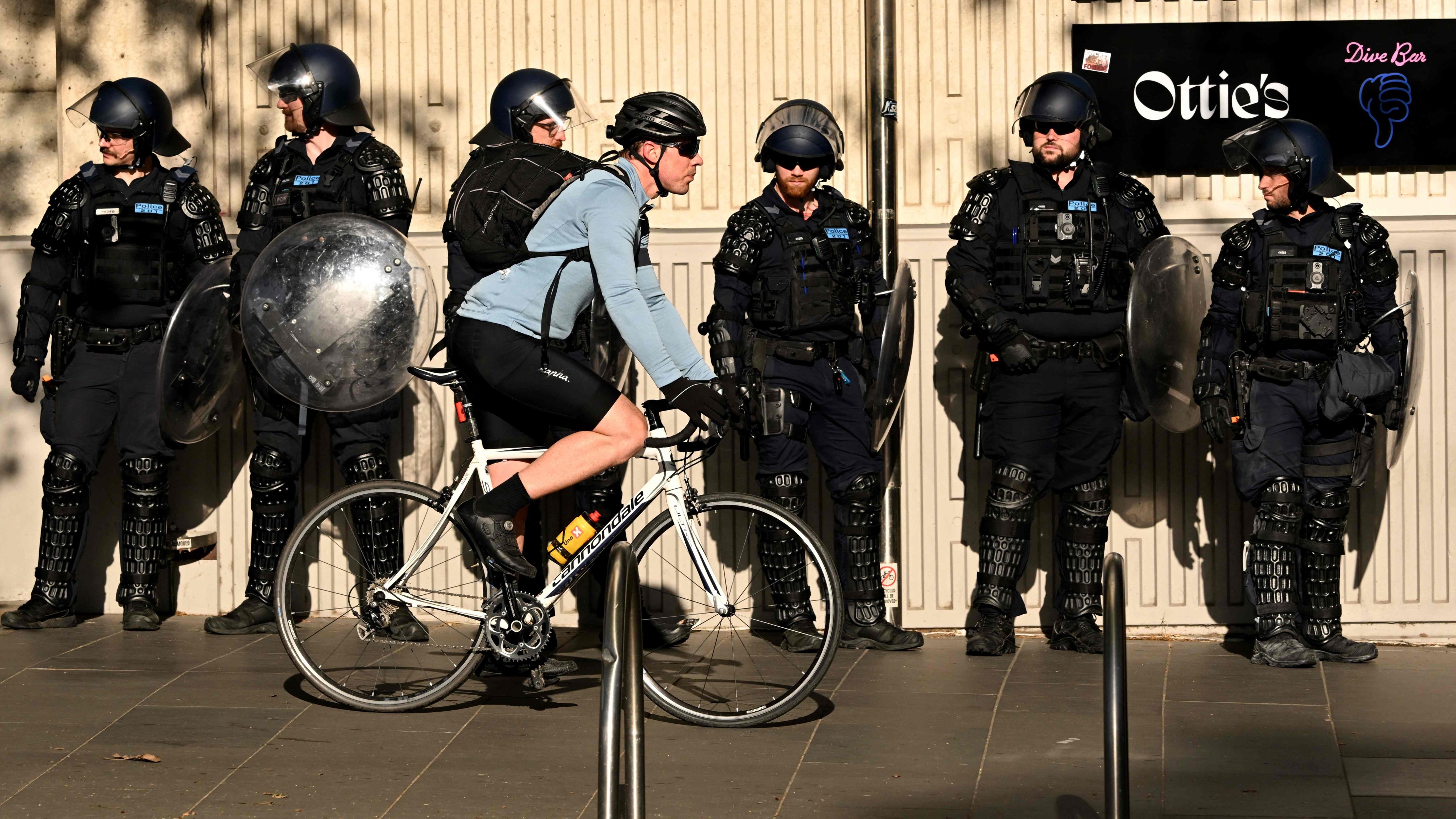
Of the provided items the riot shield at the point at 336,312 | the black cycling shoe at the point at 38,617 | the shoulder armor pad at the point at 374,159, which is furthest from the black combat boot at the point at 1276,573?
the black cycling shoe at the point at 38,617

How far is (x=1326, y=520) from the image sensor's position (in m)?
7.41

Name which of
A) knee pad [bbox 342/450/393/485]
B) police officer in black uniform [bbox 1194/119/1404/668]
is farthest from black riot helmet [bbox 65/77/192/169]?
police officer in black uniform [bbox 1194/119/1404/668]

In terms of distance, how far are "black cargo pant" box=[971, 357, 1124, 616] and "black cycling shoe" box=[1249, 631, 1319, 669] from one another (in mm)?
667

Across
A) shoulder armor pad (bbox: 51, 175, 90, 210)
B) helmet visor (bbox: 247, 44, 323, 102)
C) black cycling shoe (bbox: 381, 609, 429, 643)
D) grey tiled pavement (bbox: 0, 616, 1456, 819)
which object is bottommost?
grey tiled pavement (bbox: 0, 616, 1456, 819)

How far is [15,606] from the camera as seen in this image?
8609mm

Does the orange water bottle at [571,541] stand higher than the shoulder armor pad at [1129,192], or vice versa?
the shoulder armor pad at [1129,192]

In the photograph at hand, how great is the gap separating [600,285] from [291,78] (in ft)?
8.45

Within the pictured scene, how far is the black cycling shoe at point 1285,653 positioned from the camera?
7.31 metres

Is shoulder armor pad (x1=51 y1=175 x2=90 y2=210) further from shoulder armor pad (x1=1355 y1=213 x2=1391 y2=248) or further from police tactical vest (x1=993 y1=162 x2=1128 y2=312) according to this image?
shoulder armor pad (x1=1355 y1=213 x2=1391 y2=248)

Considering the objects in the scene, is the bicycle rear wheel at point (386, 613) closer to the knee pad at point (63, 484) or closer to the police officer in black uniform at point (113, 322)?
the police officer in black uniform at point (113, 322)

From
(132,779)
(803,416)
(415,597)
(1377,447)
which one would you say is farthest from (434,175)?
(1377,447)

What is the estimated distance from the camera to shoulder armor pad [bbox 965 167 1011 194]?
24.6 ft

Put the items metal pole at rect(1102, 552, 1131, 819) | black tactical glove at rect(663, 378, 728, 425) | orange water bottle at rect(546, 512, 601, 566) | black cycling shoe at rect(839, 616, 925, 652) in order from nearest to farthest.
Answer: metal pole at rect(1102, 552, 1131, 819), black tactical glove at rect(663, 378, 728, 425), orange water bottle at rect(546, 512, 601, 566), black cycling shoe at rect(839, 616, 925, 652)

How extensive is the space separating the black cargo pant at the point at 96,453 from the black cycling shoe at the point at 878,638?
9.89 ft
